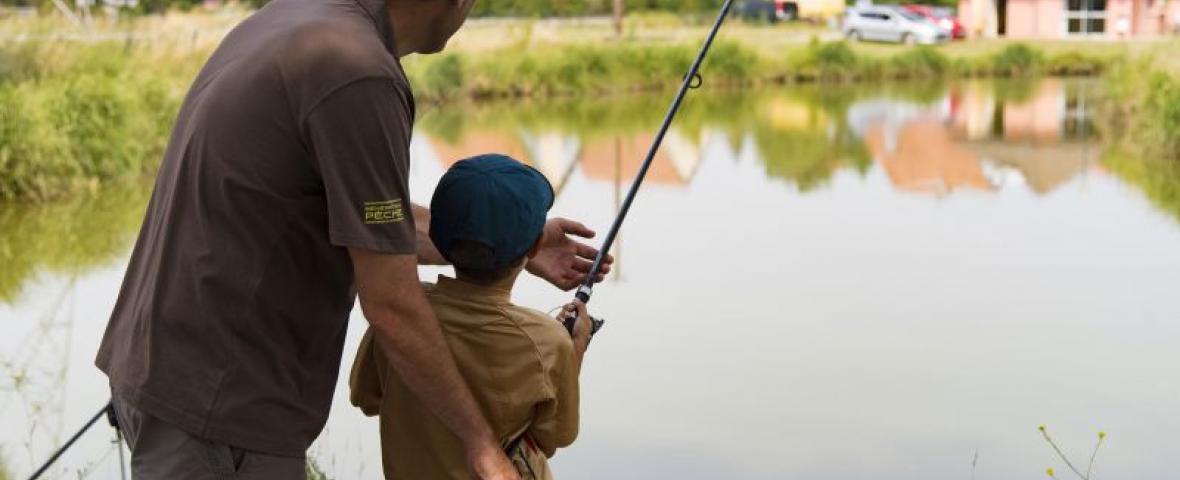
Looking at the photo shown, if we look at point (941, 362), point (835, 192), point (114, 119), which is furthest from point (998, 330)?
point (114, 119)

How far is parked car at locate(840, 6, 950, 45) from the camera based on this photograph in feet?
99.2

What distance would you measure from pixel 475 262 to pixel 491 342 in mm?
82

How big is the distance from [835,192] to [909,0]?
30.8m

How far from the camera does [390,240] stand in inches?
60.7

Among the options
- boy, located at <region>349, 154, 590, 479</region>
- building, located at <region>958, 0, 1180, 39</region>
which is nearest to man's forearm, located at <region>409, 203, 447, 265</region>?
boy, located at <region>349, 154, 590, 479</region>

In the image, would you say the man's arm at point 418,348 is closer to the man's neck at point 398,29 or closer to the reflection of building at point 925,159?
the man's neck at point 398,29

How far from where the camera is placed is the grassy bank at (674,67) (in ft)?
57.7

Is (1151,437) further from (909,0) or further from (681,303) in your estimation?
(909,0)

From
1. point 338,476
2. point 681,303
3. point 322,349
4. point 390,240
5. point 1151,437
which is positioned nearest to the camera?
point 390,240

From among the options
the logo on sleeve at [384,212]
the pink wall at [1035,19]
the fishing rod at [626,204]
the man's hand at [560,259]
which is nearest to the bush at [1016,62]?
the pink wall at [1035,19]

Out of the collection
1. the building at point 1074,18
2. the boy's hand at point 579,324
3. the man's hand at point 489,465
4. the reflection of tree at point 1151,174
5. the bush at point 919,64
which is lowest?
the building at point 1074,18

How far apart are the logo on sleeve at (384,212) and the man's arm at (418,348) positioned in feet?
0.10

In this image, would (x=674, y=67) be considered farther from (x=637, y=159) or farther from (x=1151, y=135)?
(x=1151, y=135)

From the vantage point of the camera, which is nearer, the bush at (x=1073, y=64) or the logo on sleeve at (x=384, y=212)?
the logo on sleeve at (x=384, y=212)
